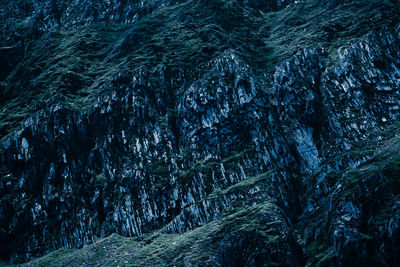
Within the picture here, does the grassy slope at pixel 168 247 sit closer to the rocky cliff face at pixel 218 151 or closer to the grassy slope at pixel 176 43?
the rocky cliff face at pixel 218 151

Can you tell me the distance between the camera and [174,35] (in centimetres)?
10156

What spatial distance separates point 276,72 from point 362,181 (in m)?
41.5

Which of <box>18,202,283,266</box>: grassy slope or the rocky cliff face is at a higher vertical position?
the rocky cliff face

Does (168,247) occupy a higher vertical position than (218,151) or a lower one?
lower

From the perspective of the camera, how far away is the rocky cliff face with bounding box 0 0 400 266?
4019 centimetres

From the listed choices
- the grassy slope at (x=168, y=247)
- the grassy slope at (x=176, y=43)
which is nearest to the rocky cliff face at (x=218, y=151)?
the grassy slope at (x=168, y=247)

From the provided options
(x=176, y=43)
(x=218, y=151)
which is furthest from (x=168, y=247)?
(x=176, y=43)

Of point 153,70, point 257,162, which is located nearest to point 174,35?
point 153,70

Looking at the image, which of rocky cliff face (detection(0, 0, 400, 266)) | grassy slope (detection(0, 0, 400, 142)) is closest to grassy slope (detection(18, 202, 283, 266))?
rocky cliff face (detection(0, 0, 400, 266))

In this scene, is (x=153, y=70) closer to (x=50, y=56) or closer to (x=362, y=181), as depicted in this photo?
(x=50, y=56)

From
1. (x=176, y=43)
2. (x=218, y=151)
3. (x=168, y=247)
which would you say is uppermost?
(x=176, y=43)

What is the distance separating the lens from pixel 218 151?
63.7m

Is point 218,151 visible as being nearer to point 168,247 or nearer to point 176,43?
point 168,247

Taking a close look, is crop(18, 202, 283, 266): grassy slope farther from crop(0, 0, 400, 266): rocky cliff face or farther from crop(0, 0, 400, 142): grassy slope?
crop(0, 0, 400, 142): grassy slope
